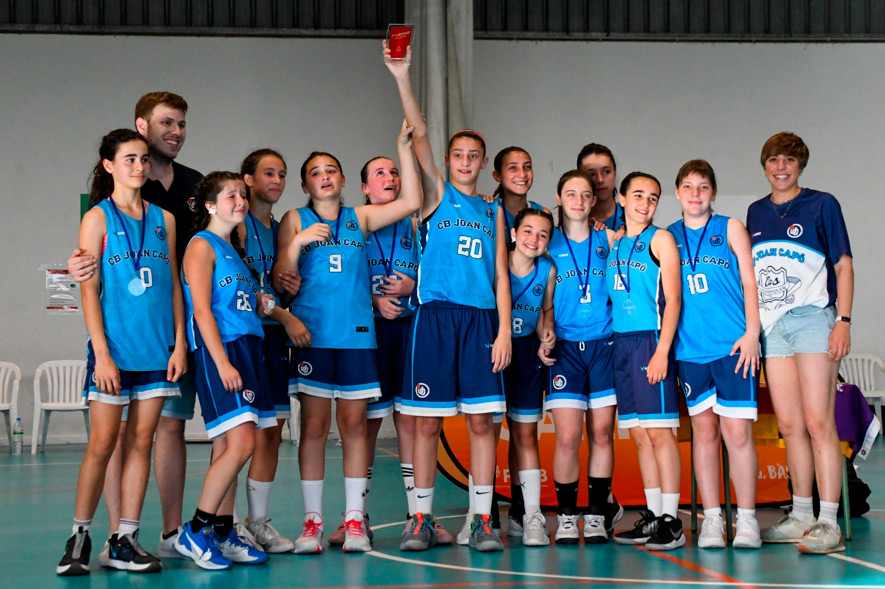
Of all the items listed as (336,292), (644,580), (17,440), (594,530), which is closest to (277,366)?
(336,292)

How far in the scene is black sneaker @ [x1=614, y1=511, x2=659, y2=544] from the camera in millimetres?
4230

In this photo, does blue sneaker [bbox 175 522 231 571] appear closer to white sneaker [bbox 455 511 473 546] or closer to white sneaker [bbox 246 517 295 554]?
white sneaker [bbox 246 517 295 554]

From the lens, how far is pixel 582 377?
14.5 feet

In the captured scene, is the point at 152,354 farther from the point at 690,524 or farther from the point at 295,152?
the point at 295,152

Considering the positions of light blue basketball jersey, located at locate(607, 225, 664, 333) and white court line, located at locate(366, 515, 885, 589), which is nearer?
white court line, located at locate(366, 515, 885, 589)

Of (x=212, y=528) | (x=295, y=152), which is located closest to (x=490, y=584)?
(x=212, y=528)

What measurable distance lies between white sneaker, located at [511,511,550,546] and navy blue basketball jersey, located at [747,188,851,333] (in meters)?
1.35

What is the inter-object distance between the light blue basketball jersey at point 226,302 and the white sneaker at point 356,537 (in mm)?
940

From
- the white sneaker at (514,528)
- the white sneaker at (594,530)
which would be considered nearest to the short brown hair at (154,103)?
the white sneaker at (514,528)

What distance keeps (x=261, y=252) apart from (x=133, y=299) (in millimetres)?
736

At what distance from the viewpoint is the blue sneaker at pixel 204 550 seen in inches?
148

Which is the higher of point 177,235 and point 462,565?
point 177,235

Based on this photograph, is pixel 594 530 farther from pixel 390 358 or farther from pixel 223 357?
pixel 223 357

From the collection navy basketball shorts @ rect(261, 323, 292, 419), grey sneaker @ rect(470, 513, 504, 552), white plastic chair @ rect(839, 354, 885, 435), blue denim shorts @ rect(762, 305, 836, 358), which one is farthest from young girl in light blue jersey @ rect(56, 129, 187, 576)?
white plastic chair @ rect(839, 354, 885, 435)
